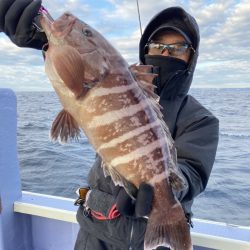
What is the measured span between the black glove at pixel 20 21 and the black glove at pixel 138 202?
104cm

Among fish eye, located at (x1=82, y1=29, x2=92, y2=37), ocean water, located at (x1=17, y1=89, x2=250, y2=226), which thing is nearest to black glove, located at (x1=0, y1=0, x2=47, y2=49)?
fish eye, located at (x1=82, y1=29, x2=92, y2=37)

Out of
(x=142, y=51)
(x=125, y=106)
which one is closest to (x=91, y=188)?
(x=125, y=106)

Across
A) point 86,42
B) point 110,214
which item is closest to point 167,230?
point 110,214

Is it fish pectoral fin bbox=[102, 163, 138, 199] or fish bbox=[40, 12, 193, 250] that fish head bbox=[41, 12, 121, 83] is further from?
fish pectoral fin bbox=[102, 163, 138, 199]

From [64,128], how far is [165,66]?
1201mm

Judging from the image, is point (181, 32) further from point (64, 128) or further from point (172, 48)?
point (64, 128)

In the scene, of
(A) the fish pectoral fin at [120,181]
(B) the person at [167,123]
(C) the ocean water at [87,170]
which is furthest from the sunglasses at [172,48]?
(C) the ocean water at [87,170]

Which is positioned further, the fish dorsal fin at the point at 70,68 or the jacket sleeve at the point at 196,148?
the jacket sleeve at the point at 196,148

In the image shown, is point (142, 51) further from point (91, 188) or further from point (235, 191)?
point (235, 191)

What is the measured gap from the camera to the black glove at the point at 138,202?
5.54 ft

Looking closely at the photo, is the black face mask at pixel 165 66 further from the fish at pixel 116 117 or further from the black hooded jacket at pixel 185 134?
the fish at pixel 116 117

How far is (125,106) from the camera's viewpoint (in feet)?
5.56

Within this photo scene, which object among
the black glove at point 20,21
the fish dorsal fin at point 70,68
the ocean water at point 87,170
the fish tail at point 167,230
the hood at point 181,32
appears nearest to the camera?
the fish dorsal fin at point 70,68

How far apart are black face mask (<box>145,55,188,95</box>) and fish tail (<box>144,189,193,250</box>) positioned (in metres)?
1.18
